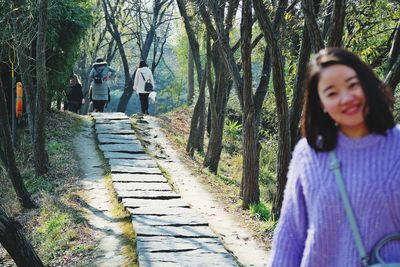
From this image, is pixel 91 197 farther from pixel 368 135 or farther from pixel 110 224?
pixel 368 135

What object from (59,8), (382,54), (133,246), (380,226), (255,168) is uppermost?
(59,8)

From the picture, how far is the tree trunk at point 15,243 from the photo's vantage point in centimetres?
553

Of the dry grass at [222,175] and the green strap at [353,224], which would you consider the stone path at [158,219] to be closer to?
the dry grass at [222,175]

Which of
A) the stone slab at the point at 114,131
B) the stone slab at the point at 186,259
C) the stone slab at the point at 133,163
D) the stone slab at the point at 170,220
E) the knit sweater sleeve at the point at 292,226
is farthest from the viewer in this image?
the stone slab at the point at 114,131

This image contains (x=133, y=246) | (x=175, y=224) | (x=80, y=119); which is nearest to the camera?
(x=133, y=246)

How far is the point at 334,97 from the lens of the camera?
7.02 feet

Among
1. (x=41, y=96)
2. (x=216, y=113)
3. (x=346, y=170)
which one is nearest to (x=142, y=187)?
(x=41, y=96)

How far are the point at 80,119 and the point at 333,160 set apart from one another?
1329 centimetres

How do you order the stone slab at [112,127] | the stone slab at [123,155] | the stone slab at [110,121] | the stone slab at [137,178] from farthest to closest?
the stone slab at [110,121] → the stone slab at [112,127] → the stone slab at [123,155] → the stone slab at [137,178]

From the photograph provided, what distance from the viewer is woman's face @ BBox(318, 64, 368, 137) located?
210cm

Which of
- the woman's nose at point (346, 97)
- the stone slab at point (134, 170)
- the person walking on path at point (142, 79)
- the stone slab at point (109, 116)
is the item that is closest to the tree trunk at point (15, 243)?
the woman's nose at point (346, 97)

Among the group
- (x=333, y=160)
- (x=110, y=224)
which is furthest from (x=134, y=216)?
(x=333, y=160)

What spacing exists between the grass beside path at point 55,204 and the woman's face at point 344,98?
4507 millimetres

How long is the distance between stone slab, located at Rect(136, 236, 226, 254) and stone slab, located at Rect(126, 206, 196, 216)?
100 centimetres
